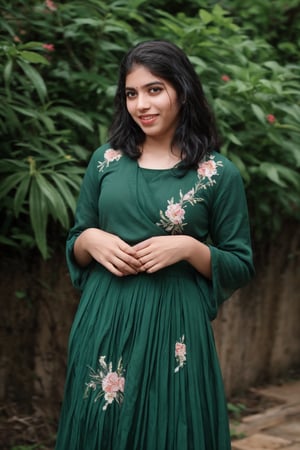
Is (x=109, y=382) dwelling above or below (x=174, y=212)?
below

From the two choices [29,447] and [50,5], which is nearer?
[50,5]

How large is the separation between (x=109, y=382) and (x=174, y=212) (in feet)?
1.78

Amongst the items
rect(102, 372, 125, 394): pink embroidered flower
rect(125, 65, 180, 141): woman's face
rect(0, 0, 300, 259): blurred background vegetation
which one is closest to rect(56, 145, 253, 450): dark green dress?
rect(102, 372, 125, 394): pink embroidered flower

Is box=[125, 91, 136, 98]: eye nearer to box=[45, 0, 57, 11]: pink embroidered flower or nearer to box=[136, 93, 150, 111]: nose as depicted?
box=[136, 93, 150, 111]: nose

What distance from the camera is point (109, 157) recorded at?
2.62 m

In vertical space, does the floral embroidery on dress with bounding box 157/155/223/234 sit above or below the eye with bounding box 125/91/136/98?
below

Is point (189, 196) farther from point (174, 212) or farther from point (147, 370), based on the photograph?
point (147, 370)

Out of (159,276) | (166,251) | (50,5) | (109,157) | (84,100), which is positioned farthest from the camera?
(84,100)

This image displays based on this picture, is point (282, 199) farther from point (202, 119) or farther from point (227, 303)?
point (202, 119)

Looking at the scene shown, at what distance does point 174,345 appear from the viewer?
97.4 inches

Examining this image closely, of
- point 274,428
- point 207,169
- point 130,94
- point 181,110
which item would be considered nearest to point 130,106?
point 130,94

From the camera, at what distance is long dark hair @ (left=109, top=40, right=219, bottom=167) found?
2.48 m

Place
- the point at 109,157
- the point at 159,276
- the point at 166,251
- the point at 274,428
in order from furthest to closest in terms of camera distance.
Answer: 1. the point at 274,428
2. the point at 109,157
3. the point at 159,276
4. the point at 166,251

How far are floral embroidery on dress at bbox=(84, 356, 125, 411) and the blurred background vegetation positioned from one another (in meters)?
0.85
